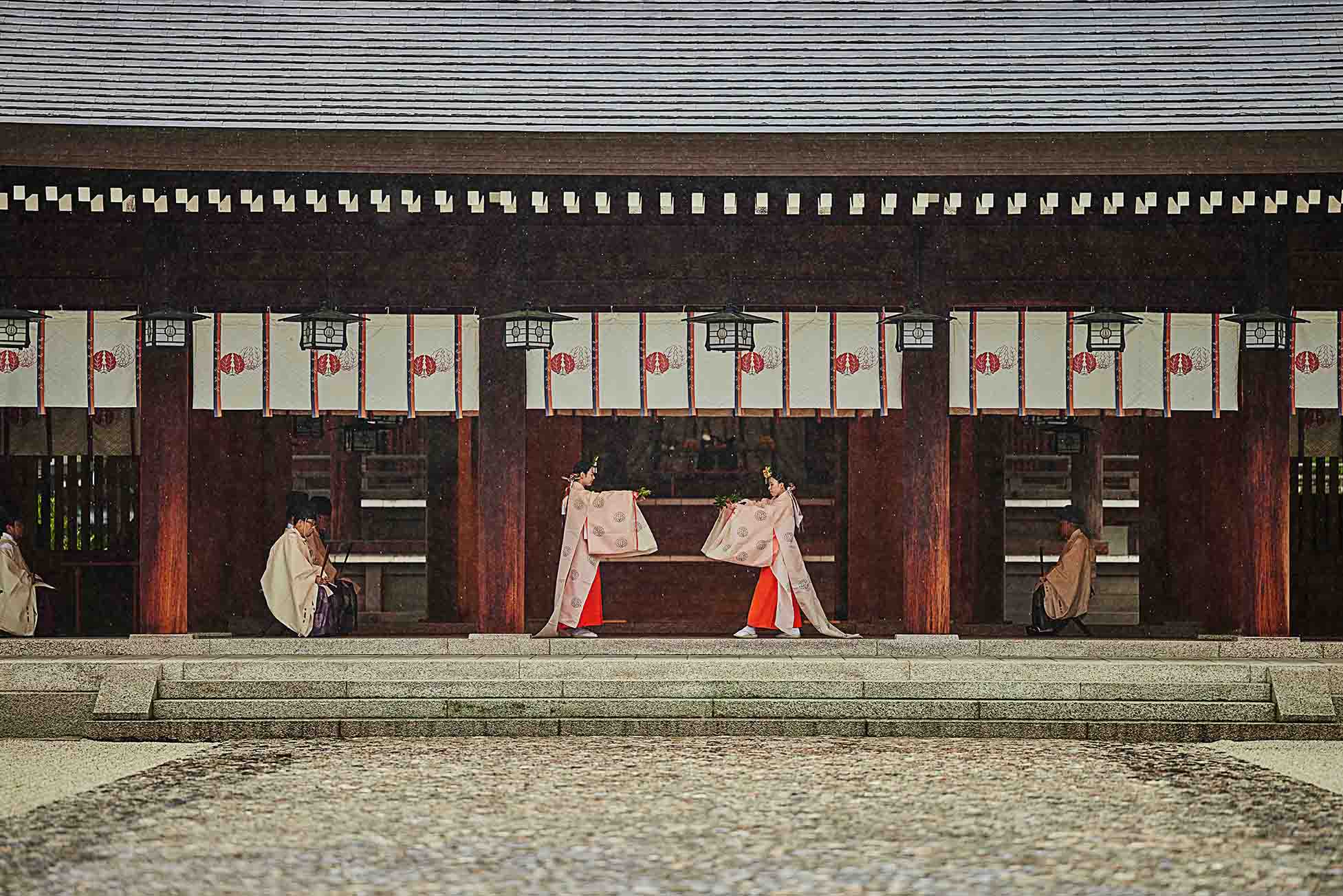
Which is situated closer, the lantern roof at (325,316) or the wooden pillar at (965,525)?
the lantern roof at (325,316)

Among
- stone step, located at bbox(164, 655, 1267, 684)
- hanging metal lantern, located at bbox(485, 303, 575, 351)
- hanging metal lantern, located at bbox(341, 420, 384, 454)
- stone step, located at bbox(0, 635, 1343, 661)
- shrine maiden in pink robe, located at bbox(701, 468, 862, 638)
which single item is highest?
hanging metal lantern, located at bbox(485, 303, 575, 351)

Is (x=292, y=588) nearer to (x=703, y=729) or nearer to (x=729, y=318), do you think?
(x=703, y=729)

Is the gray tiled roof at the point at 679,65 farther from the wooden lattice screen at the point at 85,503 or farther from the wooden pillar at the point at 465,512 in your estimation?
the wooden pillar at the point at 465,512

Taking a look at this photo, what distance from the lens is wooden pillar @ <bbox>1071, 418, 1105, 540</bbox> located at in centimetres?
1611

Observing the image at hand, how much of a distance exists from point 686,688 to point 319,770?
2.76 m

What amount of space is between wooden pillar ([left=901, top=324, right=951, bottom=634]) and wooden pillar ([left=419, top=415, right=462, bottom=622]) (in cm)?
491

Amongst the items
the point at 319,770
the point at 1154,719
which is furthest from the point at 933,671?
the point at 319,770

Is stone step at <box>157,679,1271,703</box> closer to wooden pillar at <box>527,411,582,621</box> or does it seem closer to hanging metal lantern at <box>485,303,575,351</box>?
hanging metal lantern at <box>485,303,575,351</box>

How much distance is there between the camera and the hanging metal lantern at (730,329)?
1078 centimetres

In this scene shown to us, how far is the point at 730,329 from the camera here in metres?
10.9

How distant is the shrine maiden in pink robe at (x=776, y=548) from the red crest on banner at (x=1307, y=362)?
389cm

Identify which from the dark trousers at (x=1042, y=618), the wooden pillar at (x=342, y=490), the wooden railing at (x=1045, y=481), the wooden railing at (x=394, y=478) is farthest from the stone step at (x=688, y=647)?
the wooden railing at (x=1045, y=481)

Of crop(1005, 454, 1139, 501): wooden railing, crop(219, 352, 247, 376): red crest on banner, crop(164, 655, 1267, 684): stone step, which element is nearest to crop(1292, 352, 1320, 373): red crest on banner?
crop(164, 655, 1267, 684): stone step

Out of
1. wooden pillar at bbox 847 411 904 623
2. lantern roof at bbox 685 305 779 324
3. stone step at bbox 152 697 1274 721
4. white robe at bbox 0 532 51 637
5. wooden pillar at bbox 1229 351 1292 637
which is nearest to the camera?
stone step at bbox 152 697 1274 721
